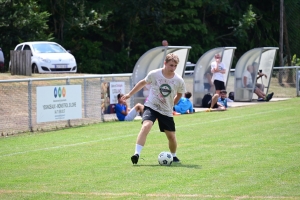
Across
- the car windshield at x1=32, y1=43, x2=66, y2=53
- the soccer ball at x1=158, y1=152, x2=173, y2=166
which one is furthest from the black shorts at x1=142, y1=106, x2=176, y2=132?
the car windshield at x1=32, y1=43, x2=66, y2=53

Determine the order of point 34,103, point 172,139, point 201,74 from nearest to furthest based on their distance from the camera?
point 172,139 → point 34,103 → point 201,74

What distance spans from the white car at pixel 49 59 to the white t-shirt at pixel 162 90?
19.5 m

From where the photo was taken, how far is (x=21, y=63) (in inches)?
1105

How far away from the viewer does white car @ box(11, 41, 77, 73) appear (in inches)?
1206

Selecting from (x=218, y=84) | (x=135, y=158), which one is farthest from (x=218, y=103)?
(x=135, y=158)

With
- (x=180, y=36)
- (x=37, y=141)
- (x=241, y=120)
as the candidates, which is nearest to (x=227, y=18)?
(x=180, y=36)

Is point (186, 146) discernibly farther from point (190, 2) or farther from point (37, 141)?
point (190, 2)

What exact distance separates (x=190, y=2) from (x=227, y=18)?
4.62 metres

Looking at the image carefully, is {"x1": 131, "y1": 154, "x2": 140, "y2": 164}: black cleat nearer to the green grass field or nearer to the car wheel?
the green grass field

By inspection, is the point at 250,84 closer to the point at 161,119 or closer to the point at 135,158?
the point at 161,119

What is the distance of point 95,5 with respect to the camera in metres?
42.5

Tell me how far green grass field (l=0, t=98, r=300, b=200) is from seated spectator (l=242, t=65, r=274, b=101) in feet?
37.3

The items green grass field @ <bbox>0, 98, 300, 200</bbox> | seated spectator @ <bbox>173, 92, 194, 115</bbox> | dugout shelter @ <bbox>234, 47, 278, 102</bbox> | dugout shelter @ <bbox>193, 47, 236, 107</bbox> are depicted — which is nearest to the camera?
green grass field @ <bbox>0, 98, 300, 200</bbox>

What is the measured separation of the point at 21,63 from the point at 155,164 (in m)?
17.4
